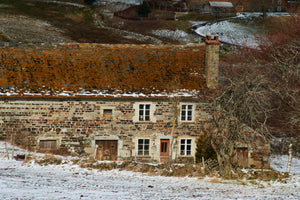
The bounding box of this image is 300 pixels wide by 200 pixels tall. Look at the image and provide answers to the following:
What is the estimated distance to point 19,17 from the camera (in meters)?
61.2

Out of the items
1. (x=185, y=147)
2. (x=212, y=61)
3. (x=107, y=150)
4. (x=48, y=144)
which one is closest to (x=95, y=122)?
(x=107, y=150)

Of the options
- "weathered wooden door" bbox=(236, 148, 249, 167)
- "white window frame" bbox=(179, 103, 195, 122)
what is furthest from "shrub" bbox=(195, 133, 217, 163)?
"weathered wooden door" bbox=(236, 148, 249, 167)

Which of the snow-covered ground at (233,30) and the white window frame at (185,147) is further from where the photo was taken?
the snow-covered ground at (233,30)

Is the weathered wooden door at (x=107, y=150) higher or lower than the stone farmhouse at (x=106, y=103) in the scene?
lower

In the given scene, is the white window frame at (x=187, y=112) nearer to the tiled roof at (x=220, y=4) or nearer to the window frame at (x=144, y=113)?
the window frame at (x=144, y=113)

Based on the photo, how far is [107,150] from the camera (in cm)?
2461

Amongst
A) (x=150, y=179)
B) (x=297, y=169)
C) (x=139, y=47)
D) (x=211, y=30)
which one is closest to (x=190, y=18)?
(x=211, y=30)

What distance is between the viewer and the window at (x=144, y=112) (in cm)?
2470

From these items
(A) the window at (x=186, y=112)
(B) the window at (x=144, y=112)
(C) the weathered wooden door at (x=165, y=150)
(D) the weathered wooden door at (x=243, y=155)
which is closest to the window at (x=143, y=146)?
(C) the weathered wooden door at (x=165, y=150)

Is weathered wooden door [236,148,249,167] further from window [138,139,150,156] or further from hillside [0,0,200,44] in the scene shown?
hillside [0,0,200,44]

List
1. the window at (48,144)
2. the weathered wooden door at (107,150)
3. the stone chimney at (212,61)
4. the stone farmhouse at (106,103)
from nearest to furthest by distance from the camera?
1. the stone farmhouse at (106,103)
2. the window at (48,144)
3. the weathered wooden door at (107,150)
4. the stone chimney at (212,61)

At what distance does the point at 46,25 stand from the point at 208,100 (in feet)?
138

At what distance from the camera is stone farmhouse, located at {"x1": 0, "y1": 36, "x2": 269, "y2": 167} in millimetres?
23781

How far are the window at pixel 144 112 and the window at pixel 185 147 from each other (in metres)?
2.84
